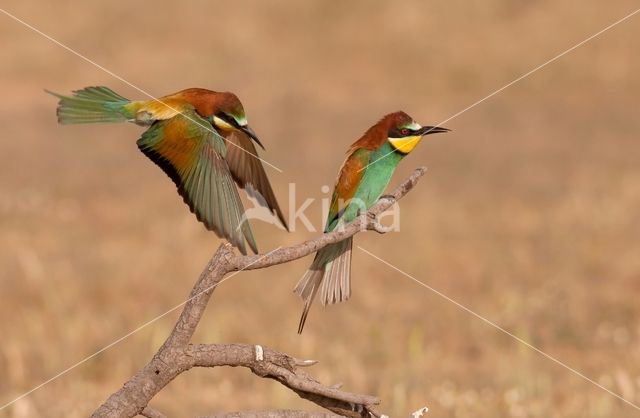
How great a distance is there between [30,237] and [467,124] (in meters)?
7.35

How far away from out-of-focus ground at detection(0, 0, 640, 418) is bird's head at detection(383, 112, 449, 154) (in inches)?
99.9

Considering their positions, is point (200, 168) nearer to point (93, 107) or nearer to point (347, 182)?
point (93, 107)

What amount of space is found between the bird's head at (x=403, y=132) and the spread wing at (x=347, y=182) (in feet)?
0.55

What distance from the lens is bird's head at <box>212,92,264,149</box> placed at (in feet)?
8.72

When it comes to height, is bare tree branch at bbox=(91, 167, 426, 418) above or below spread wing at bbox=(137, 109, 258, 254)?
below

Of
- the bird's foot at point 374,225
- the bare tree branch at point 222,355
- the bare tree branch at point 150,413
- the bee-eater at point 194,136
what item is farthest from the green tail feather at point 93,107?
the bare tree branch at point 150,413

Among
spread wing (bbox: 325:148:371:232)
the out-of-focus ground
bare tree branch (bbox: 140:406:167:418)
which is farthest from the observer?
the out-of-focus ground

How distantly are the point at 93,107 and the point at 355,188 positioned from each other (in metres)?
0.88

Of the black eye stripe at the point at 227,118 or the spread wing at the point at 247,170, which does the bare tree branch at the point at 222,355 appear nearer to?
the spread wing at the point at 247,170

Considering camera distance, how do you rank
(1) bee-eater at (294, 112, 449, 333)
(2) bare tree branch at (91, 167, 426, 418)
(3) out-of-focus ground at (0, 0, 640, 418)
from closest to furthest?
(2) bare tree branch at (91, 167, 426, 418) → (1) bee-eater at (294, 112, 449, 333) → (3) out-of-focus ground at (0, 0, 640, 418)

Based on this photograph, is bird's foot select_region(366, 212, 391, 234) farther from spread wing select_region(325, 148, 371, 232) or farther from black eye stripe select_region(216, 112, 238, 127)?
black eye stripe select_region(216, 112, 238, 127)

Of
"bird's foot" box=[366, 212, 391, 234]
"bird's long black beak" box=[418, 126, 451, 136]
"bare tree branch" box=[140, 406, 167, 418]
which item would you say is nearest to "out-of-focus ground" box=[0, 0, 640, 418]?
"bare tree branch" box=[140, 406, 167, 418]

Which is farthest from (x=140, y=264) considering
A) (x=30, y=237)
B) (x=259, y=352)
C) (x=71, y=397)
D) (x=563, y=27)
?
(x=563, y=27)

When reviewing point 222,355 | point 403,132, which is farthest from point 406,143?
point 222,355
